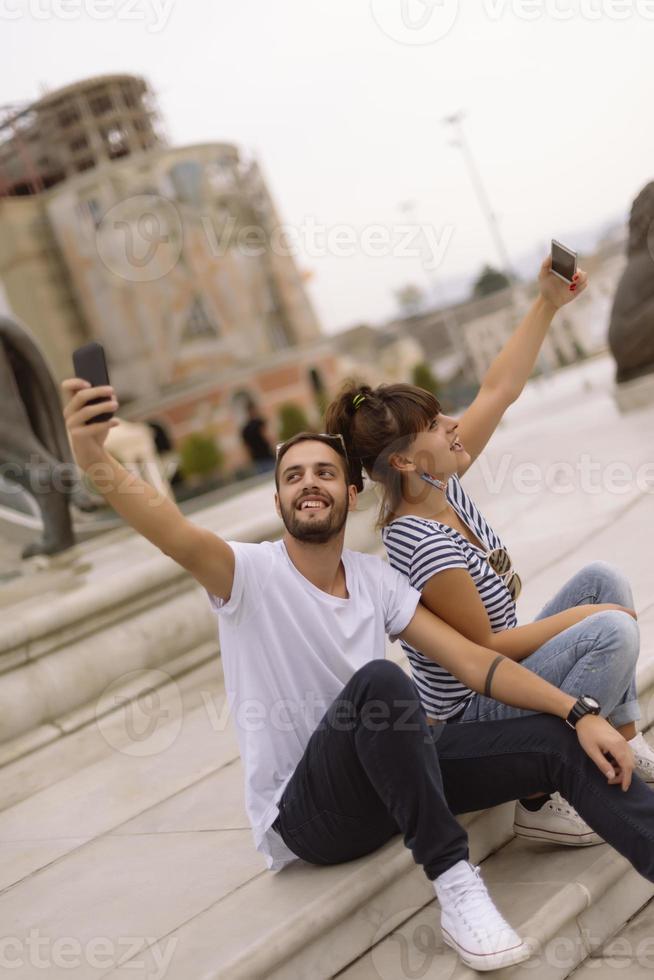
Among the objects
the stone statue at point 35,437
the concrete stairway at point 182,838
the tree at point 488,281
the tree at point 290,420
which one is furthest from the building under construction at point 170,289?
the concrete stairway at point 182,838

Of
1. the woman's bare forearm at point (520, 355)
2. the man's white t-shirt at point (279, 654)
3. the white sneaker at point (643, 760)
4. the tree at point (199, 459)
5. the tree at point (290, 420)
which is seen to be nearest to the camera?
the man's white t-shirt at point (279, 654)

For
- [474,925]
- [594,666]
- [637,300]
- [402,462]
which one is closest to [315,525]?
[402,462]

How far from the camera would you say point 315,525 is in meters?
2.29

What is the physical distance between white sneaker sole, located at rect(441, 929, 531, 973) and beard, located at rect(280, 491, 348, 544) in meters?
0.85

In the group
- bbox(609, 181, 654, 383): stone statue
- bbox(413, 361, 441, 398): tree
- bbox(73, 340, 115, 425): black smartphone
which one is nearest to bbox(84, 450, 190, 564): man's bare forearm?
bbox(73, 340, 115, 425): black smartphone

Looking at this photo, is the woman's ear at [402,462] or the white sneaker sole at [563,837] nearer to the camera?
the white sneaker sole at [563,837]

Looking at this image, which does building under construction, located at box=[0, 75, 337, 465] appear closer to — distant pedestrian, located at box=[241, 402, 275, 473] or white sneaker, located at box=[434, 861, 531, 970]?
distant pedestrian, located at box=[241, 402, 275, 473]

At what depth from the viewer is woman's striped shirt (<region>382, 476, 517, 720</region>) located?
7.92ft

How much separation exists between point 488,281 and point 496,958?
57.4 metres

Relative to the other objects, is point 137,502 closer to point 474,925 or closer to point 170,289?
point 474,925

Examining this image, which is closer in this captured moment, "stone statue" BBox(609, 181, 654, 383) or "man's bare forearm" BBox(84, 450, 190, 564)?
"man's bare forearm" BBox(84, 450, 190, 564)

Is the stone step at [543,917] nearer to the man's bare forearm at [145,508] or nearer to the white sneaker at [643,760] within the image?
the white sneaker at [643,760]

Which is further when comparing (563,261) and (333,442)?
(563,261)

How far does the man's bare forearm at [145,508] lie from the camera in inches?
81.2
